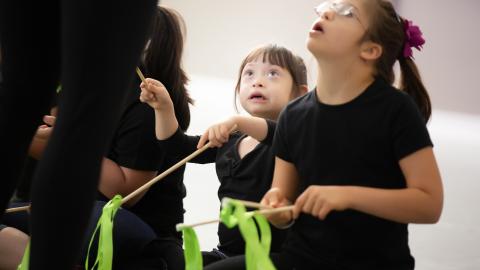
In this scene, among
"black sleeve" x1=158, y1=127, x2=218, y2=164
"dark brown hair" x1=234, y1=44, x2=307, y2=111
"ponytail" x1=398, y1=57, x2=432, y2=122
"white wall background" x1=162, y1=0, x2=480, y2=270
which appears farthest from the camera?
"white wall background" x1=162, y1=0, x2=480, y2=270

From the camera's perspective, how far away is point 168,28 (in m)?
1.45

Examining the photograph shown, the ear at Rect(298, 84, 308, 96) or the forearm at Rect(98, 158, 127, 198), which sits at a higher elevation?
the ear at Rect(298, 84, 308, 96)

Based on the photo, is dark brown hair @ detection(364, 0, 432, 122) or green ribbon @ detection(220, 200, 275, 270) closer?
green ribbon @ detection(220, 200, 275, 270)

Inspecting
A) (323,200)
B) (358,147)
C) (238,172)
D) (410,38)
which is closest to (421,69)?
(238,172)

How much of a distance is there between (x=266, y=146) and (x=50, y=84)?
563 millimetres

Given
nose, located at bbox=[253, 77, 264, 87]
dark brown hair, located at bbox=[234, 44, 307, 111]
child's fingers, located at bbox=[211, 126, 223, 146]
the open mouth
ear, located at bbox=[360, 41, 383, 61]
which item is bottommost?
child's fingers, located at bbox=[211, 126, 223, 146]

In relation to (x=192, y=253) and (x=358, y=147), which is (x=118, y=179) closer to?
(x=192, y=253)

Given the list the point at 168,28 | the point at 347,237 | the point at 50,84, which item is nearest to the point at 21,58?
the point at 50,84

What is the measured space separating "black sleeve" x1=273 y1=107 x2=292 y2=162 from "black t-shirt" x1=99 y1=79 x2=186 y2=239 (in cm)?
33

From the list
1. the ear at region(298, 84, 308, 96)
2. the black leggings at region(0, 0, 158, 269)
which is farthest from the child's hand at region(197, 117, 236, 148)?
the black leggings at region(0, 0, 158, 269)

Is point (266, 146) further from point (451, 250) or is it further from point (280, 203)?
point (451, 250)

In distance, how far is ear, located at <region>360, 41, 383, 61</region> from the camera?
95cm

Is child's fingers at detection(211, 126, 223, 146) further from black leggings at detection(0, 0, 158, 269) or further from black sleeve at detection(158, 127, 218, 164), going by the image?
black leggings at detection(0, 0, 158, 269)

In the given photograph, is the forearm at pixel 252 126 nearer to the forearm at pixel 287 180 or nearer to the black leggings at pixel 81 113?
the forearm at pixel 287 180
